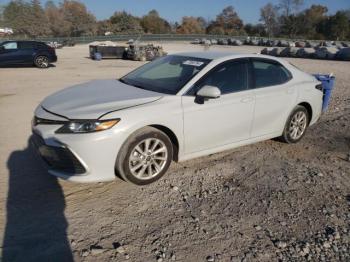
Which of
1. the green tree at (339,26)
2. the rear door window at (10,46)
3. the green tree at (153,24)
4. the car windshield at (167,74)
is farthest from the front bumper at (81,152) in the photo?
the green tree at (153,24)

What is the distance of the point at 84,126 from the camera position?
12.2 ft

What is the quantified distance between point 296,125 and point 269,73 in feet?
3.58

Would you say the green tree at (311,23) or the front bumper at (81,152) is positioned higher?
the green tree at (311,23)

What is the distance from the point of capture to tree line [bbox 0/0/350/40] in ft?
247

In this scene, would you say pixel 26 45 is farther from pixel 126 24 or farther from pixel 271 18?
pixel 271 18

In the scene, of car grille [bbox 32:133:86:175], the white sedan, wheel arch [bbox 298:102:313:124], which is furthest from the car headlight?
wheel arch [bbox 298:102:313:124]

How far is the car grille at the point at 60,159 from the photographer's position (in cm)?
368

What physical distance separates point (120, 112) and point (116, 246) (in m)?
1.46

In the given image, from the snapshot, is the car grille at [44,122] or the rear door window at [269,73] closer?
the car grille at [44,122]

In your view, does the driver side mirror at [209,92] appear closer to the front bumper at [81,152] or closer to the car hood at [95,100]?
the car hood at [95,100]

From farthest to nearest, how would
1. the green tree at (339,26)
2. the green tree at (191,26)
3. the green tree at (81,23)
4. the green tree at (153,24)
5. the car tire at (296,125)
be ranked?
the green tree at (191,26), the green tree at (153,24), the green tree at (81,23), the green tree at (339,26), the car tire at (296,125)

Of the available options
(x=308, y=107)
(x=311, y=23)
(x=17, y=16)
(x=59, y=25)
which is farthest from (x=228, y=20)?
(x=308, y=107)

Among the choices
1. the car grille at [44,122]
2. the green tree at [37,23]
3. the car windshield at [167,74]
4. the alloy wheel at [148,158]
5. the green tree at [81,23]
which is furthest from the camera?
the green tree at [81,23]

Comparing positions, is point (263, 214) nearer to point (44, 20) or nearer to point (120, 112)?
point (120, 112)
